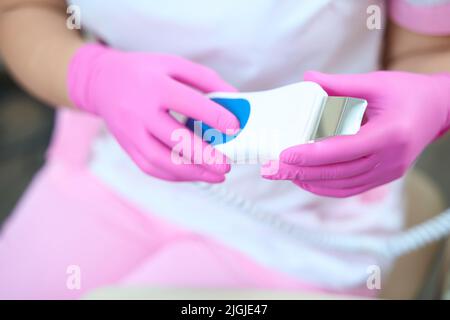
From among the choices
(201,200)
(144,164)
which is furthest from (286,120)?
(201,200)

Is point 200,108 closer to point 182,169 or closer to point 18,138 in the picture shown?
point 182,169

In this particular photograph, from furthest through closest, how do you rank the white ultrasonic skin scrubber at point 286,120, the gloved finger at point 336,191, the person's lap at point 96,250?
the person's lap at point 96,250, the gloved finger at point 336,191, the white ultrasonic skin scrubber at point 286,120

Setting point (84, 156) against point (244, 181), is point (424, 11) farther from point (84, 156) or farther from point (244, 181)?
point (84, 156)

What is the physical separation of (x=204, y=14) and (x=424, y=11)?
0.71 ft

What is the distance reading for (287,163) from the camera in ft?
1.54

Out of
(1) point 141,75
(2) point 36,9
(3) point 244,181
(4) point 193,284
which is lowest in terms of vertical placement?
(4) point 193,284

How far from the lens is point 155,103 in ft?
1.80

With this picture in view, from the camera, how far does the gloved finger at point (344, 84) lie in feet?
1.62

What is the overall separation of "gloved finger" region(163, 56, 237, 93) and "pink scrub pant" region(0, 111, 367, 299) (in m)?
0.22

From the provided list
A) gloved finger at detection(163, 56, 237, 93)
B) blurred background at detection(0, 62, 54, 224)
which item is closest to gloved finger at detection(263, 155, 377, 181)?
gloved finger at detection(163, 56, 237, 93)

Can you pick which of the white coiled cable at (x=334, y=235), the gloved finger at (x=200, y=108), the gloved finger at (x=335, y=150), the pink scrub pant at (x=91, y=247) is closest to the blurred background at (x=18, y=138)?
the pink scrub pant at (x=91, y=247)

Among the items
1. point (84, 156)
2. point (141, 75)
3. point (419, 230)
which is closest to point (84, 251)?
point (84, 156)

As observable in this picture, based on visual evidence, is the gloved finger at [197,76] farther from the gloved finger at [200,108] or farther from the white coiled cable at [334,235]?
the white coiled cable at [334,235]

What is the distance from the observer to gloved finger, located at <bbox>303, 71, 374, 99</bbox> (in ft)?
1.62
